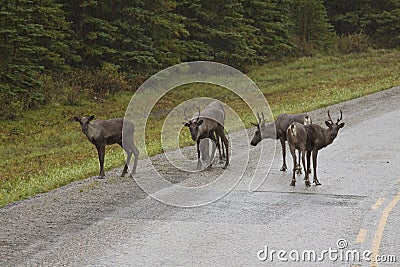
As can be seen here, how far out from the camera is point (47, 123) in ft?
84.0

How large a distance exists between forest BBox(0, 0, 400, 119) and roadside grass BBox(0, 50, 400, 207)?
108cm

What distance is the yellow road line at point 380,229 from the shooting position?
8.86 meters

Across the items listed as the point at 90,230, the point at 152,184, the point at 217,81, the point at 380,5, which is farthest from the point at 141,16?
the point at 380,5

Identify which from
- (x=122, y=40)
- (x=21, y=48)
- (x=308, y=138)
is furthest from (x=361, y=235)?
(x=122, y=40)

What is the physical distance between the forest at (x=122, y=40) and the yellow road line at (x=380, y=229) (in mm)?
17080

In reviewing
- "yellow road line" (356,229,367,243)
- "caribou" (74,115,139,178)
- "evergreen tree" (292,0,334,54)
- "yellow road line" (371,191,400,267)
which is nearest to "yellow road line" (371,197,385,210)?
"yellow road line" (371,191,400,267)

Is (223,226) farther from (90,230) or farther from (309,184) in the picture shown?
(309,184)

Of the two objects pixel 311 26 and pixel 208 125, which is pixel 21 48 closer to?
pixel 208 125

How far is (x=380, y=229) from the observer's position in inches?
394

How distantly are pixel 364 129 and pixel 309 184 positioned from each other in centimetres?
767

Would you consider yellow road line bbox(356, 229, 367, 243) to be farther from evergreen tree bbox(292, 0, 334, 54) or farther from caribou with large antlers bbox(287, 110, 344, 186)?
evergreen tree bbox(292, 0, 334, 54)

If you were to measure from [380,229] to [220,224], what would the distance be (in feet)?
7.52

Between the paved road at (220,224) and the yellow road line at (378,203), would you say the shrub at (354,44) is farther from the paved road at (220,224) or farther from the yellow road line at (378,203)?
the yellow road line at (378,203)

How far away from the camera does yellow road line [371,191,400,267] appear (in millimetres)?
8859
